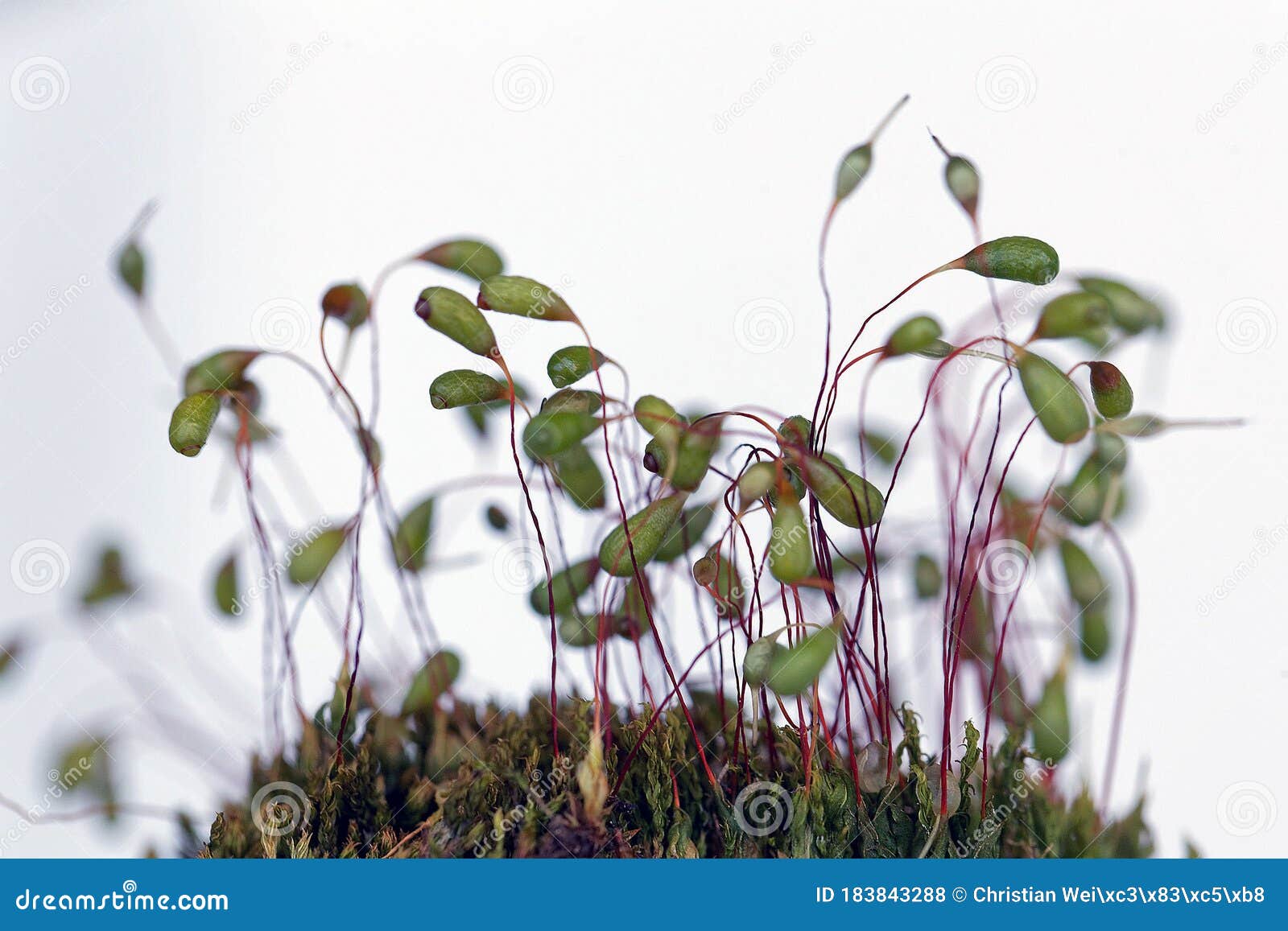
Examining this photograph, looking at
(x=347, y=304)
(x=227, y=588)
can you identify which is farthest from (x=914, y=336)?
(x=227, y=588)

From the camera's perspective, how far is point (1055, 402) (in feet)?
2.27

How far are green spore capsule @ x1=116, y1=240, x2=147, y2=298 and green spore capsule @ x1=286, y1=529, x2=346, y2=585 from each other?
1.24ft

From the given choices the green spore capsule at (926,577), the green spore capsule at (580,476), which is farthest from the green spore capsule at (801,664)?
the green spore capsule at (926,577)

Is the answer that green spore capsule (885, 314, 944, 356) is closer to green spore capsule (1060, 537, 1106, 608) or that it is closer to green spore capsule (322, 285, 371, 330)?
green spore capsule (1060, 537, 1106, 608)

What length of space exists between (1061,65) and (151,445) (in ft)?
4.73

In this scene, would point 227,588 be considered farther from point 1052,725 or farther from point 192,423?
point 1052,725

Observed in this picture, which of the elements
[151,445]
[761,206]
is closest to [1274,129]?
[761,206]

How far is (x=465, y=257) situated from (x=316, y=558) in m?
0.31

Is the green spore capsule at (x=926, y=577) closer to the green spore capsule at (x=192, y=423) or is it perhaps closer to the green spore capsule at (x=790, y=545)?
the green spore capsule at (x=790, y=545)

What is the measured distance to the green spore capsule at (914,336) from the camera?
790mm

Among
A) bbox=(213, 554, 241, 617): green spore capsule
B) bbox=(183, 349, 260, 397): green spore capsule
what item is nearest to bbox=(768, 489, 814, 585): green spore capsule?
bbox=(183, 349, 260, 397): green spore capsule

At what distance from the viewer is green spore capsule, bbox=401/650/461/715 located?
97 cm

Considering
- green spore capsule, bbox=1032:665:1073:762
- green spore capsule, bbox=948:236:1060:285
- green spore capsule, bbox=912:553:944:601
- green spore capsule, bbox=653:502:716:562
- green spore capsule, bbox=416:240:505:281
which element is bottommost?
green spore capsule, bbox=1032:665:1073:762

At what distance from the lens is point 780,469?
0.73m
